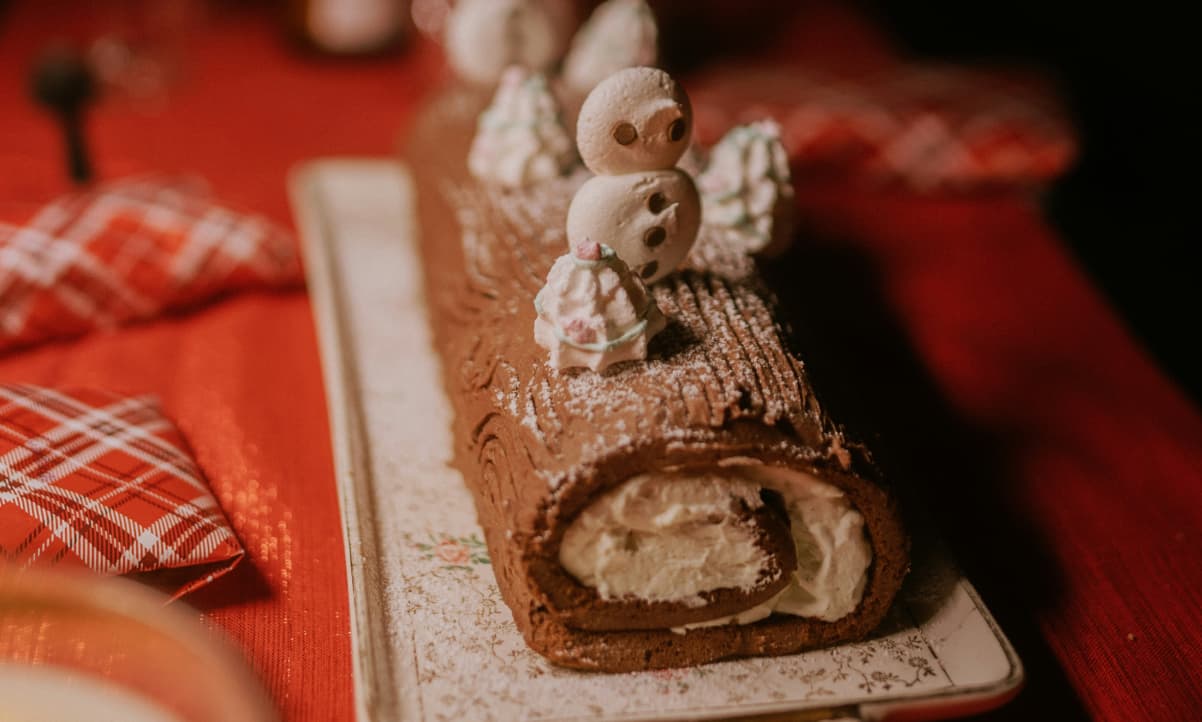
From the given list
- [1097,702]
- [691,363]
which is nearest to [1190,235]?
[1097,702]

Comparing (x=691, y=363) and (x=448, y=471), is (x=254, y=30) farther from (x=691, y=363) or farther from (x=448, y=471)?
(x=691, y=363)

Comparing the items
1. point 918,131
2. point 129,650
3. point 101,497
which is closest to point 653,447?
point 129,650

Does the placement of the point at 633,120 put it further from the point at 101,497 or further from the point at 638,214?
the point at 101,497

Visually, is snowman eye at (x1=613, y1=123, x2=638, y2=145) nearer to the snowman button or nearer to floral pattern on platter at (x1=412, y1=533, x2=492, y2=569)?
the snowman button

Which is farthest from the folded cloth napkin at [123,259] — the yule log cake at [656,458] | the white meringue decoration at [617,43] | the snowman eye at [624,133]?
the snowman eye at [624,133]

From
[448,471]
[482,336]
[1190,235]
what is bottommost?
[1190,235]

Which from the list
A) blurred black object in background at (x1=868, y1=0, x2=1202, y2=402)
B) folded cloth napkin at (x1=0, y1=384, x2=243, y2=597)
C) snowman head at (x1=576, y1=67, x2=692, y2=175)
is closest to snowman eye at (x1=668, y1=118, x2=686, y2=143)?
snowman head at (x1=576, y1=67, x2=692, y2=175)

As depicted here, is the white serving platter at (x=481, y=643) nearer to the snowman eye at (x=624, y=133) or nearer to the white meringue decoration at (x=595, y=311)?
the white meringue decoration at (x=595, y=311)

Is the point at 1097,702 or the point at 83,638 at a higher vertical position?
the point at 83,638
